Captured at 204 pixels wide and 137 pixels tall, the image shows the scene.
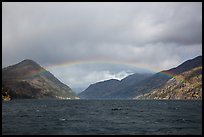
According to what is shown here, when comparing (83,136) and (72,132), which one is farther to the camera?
(72,132)

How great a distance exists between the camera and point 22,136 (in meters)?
74.8

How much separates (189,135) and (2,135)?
2124 inches

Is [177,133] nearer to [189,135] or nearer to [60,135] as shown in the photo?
[189,135]

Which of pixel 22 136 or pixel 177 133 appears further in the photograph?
pixel 177 133

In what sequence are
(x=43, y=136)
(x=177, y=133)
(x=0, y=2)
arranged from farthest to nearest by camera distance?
(x=177, y=133)
(x=43, y=136)
(x=0, y=2)

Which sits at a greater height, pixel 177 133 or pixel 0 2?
pixel 0 2

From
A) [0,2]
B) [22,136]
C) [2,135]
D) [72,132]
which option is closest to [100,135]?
[72,132]

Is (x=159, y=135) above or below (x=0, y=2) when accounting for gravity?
below

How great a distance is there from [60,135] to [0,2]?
133ft

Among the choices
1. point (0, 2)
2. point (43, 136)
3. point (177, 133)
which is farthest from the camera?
point (177, 133)

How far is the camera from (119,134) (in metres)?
79.2

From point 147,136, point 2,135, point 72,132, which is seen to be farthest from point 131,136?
point 2,135

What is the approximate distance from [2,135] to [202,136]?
187 ft

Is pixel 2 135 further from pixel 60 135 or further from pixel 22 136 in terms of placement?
pixel 60 135
